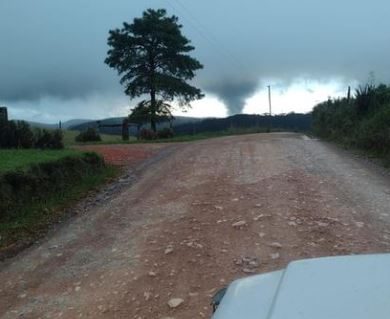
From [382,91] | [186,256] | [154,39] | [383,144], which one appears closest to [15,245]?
[186,256]

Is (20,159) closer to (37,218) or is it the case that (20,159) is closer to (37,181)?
(37,181)

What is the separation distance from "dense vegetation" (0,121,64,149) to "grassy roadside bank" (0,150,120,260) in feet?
7.58

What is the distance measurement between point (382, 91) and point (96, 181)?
11.2m

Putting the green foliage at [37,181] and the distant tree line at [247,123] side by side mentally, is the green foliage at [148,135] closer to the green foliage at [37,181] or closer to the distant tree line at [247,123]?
the distant tree line at [247,123]

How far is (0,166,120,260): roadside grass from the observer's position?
22.3 feet

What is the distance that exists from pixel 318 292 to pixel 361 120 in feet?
53.4

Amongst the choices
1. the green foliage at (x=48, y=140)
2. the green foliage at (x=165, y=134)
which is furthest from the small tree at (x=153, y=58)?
the green foliage at (x=48, y=140)

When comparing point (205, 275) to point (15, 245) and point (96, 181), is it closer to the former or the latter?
point (15, 245)

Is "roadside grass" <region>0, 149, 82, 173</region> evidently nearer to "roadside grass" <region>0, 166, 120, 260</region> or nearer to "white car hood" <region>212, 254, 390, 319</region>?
"roadside grass" <region>0, 166, 120, 260</region>

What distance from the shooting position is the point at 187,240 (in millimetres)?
6074

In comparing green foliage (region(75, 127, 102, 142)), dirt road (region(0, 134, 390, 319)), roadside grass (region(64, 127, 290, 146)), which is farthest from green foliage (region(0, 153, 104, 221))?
green foliage (region(75, 127, 102, 142))

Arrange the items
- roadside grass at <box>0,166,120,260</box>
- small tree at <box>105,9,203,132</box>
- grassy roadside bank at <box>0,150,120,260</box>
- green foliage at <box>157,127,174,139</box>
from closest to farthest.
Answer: roadside grass at <box>0,166,120,260</box> < grassy roadside bank at <box>0,150,120,260</box> < green foliage at <box>157,127,174,139</box> < small tree at <box>105,9,203,132</box>

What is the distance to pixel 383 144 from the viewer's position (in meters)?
13.2

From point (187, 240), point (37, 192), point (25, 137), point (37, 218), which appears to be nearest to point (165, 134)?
point (25, 137)
